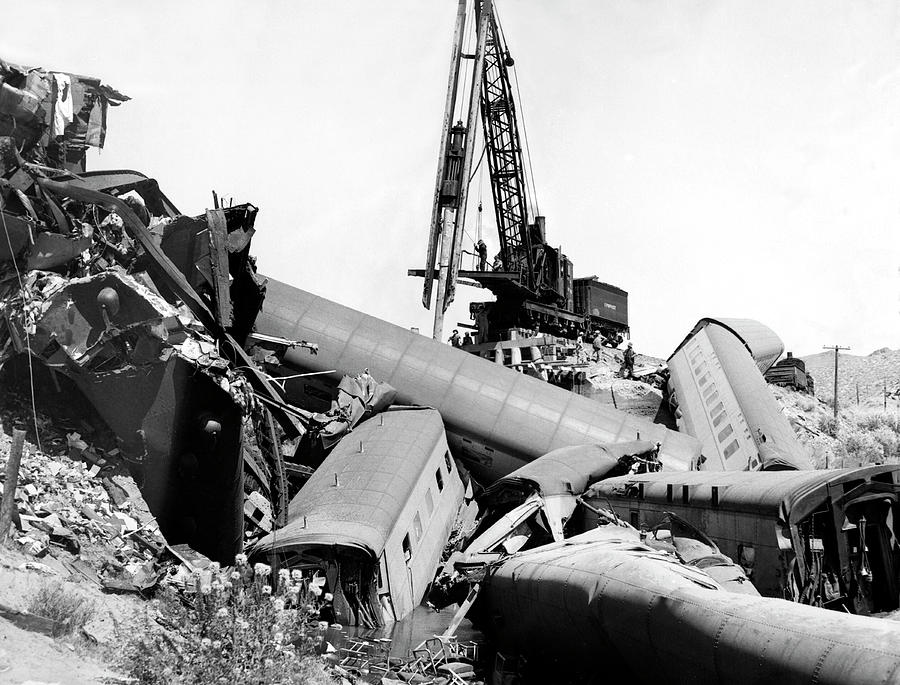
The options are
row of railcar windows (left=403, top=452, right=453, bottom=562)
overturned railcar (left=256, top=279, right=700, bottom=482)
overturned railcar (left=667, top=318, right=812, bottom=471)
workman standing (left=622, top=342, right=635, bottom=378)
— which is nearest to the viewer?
row of railcar windows (left=403, top=452, right=453, bottom=562)

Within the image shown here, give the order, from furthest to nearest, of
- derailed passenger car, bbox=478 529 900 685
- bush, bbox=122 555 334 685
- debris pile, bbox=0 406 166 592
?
debris pile, bbox=0 406 166 592 → bush, bbox=122 555 334 685 → derailed passenger car, bbox=478 529 900 685

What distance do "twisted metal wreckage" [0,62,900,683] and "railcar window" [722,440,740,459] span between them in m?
8.44

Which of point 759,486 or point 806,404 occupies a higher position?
point 806,404

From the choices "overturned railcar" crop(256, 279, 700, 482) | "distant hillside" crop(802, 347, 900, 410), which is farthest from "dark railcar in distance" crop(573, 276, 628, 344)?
"overturned railcar" crop(256, 279, 700, 482)

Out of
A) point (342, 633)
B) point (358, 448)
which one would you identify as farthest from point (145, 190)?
point (342, 633)

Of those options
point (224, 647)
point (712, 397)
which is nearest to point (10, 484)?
point (224, 647)

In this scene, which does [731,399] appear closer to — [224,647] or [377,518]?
[377,518]

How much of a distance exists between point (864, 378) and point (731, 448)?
69.9 metres

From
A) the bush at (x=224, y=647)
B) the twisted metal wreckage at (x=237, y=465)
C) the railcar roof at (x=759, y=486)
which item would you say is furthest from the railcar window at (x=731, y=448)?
the bush at (x=224, y=647)

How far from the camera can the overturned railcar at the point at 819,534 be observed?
1359 centimetres

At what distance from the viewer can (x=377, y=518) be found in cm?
1672

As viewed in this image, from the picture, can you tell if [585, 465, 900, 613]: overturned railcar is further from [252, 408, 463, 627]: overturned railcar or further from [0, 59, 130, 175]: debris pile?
[0, 59, 130, 175]: debris pile

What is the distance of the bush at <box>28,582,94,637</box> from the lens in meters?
8.61

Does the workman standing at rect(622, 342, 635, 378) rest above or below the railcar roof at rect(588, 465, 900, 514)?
above
